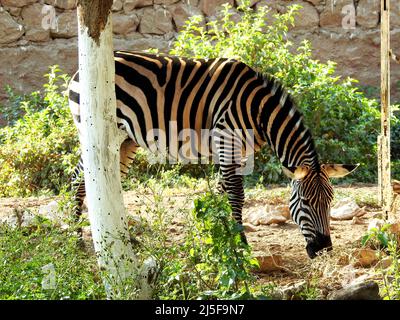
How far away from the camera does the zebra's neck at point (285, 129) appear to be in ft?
25.0

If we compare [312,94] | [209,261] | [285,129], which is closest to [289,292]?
[209,261]

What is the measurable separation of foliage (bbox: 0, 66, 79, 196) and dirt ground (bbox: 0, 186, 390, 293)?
970 millimetres

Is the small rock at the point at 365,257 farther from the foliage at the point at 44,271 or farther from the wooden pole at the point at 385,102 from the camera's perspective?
the foliage at the point at 44,271

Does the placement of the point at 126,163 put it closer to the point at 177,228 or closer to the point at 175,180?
the point at 177,228

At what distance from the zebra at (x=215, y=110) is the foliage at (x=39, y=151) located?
2390 mm

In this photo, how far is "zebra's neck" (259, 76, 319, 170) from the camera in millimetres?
7621

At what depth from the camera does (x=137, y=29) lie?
44.8ft

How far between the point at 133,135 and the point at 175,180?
2383 mm

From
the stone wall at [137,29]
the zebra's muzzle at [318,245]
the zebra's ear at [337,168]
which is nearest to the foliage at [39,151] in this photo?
the stone wall at [137,29]

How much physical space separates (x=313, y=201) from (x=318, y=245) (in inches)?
15.4

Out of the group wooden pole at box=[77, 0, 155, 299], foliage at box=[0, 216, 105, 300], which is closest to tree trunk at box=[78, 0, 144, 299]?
wooden pole at box=[77, 0, 155, 299]

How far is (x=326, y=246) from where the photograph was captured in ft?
23.4

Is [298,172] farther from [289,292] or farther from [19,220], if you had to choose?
[19,220]
